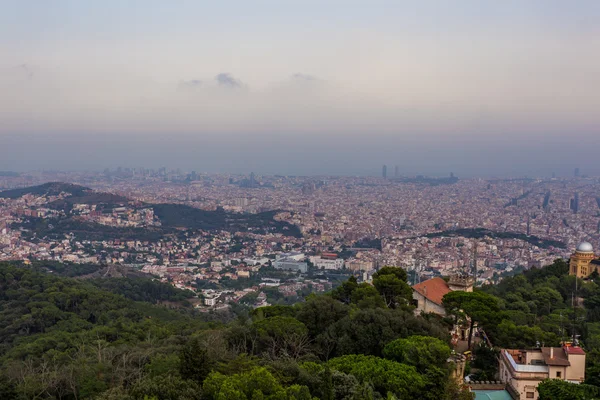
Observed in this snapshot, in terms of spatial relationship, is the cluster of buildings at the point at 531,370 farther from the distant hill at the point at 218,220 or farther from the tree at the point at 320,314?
the distant hill at the point at 218,220

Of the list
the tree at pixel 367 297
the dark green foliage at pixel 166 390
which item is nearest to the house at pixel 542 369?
the tree at pixel 367 297

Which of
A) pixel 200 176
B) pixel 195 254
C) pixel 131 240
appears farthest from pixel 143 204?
pixel 200 176

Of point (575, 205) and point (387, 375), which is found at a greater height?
point (387, 375)

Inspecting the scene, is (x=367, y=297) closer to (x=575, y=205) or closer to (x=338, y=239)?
(x=338, y=239)

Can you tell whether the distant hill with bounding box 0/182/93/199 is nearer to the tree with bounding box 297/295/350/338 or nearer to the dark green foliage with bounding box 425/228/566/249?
the dark green foliage with bounding box 425/228/566/249

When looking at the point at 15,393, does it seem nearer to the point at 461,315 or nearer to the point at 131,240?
the point at 461,315

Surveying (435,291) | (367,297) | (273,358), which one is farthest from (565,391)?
(435,291)
